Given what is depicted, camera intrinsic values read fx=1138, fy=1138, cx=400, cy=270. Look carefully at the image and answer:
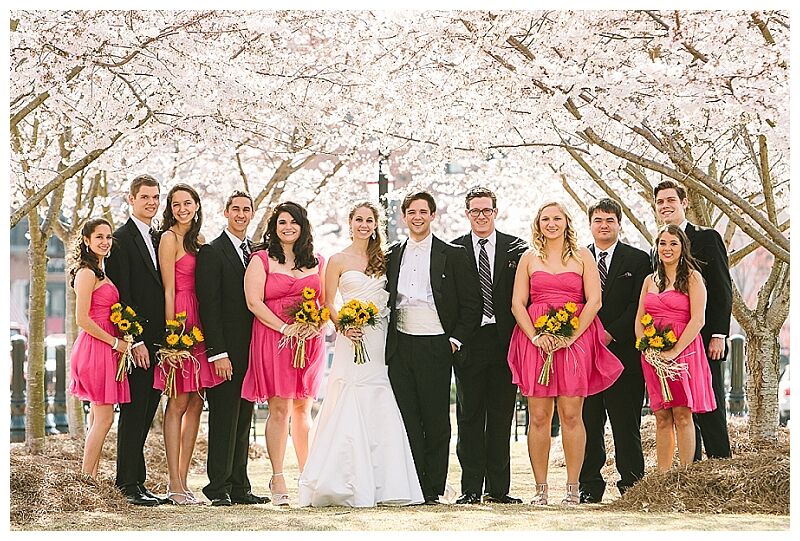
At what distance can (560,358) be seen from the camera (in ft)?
22.1

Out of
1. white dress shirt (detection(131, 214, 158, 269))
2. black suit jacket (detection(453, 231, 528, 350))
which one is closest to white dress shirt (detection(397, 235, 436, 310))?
black suit jacket (detection(453, 231, 528, 350))

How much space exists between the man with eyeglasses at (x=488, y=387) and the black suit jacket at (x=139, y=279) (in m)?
1.82

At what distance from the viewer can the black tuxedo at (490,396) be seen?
6.86 m

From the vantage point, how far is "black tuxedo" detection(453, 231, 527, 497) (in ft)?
22.5

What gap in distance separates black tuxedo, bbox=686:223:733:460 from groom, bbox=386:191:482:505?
146 cm

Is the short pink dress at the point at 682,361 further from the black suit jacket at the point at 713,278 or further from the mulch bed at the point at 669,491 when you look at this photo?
the mulch bed at the point at 669,491

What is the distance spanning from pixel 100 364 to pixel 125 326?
0.31m

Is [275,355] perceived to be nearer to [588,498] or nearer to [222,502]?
[222,502]

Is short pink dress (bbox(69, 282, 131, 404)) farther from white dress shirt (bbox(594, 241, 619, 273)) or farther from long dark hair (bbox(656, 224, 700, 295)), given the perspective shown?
long dark hair (bbox(656, 224, 700, 295))

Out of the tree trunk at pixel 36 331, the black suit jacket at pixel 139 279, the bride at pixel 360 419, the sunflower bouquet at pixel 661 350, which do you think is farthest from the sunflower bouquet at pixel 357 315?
the tree trunk at pixel 36 331

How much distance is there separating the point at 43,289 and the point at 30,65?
368cm

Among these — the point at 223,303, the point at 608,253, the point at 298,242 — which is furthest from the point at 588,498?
the point at 223,303

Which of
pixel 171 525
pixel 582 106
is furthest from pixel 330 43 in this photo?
pixel 171 525

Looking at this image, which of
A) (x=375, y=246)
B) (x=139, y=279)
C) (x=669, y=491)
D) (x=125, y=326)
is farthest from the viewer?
(x=375, y=246)
